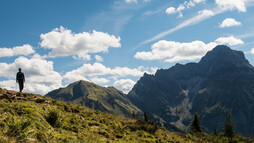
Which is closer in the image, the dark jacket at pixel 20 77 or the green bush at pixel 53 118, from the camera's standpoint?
the green bush at pixel 53 118

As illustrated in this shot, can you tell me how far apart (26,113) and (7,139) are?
4197 mm

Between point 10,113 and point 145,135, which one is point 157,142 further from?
point 10,113

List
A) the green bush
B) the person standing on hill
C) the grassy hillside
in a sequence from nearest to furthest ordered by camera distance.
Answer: the grassy hillside < the green bush < the person standing on hill

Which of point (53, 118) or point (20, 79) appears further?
point (20, 79)

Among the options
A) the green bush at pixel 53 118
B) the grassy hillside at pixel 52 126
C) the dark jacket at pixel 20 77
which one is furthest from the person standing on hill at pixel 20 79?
the green bush at pixel 53 118

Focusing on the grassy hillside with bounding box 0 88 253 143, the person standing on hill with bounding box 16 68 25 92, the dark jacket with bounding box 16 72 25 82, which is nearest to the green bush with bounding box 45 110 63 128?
the grassy hillside with bounding box 0 88 253 143

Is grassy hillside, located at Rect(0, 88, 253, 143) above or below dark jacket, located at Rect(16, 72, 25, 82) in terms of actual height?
below

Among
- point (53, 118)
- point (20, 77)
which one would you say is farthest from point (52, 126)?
point (20, 77)

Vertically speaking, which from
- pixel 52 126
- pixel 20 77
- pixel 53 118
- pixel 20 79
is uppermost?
pixel 20 77

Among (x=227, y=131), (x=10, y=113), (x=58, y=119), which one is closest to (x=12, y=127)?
(x=10, y=113)

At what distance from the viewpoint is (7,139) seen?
291 inches

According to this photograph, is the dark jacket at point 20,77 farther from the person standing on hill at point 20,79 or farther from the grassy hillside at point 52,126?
the grassy hillside at point 52,126

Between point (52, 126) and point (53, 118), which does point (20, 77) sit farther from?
point (52, 126)

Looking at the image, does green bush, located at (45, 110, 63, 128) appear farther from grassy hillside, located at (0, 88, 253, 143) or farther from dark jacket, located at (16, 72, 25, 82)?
dark jacket, located at (16, 72, 25, 82)
